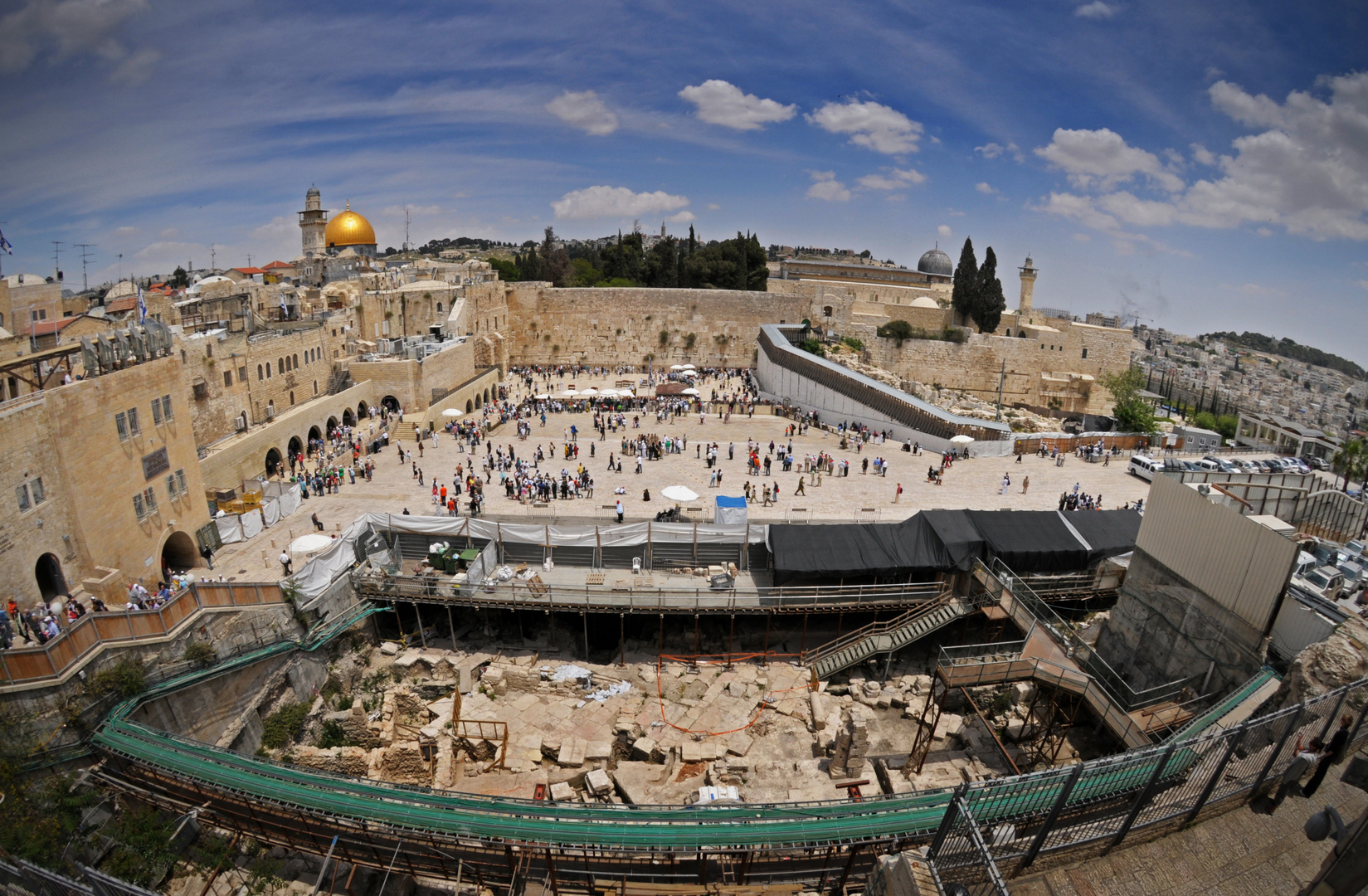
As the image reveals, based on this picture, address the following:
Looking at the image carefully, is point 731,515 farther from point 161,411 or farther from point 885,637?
point 161,411

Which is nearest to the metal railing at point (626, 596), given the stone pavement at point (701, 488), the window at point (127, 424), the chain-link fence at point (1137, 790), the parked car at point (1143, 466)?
the stone pavement at point (701, 488)

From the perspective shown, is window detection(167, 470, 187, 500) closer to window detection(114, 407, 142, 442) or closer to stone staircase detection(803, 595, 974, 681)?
window detection(114, 407, 142, 442)

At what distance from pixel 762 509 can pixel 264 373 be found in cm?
1807

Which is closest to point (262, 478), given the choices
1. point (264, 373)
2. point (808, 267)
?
point (264, 373)

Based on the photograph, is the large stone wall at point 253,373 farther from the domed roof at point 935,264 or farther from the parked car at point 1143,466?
the domed roof at point 935,264

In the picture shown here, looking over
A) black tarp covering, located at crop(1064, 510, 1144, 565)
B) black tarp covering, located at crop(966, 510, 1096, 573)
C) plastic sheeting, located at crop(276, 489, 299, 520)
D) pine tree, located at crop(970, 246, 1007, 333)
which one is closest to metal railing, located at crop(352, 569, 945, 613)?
black tarp covering, located at crop(966, 510, 1096, 573)

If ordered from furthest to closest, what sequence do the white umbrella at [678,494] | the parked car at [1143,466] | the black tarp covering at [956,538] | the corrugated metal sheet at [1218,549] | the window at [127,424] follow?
the parked car at [1143,466] < the white umbrella at [678,494] < the black tarp covering at [956,538] < the window at [127,424] < the corrugated metal sheet at [1218,549]

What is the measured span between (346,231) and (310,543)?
42164 mm

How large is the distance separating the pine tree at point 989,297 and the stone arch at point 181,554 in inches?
1599

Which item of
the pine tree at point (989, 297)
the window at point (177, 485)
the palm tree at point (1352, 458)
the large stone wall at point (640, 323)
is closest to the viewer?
the window at point (177, 485)

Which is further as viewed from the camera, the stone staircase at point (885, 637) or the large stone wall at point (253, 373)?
the large stone wall at point (253, 373)

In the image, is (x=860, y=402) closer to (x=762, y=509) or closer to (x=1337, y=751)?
(x=762, y=509)

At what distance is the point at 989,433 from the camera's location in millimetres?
24844

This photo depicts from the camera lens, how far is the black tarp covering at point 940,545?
15164 mm
